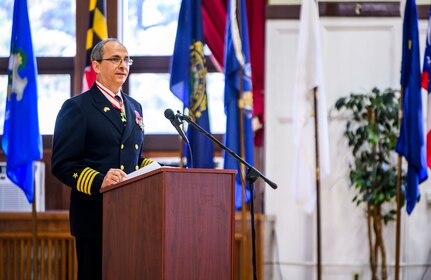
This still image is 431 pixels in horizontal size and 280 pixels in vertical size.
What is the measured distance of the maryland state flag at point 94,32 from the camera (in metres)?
4.95

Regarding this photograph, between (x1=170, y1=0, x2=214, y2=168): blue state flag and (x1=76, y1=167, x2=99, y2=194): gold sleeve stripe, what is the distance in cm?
202

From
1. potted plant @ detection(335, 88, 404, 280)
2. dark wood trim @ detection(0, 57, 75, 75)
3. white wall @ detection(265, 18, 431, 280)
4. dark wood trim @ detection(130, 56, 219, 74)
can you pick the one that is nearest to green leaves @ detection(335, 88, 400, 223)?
potted plant @ detection(335, 88, 404, 280)

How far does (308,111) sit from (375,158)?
1.90 ft

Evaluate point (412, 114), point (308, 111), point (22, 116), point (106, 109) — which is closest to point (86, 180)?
point (106, 109)

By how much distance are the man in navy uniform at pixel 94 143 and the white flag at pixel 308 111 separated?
6.71 feet

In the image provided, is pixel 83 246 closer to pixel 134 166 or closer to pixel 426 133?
pixel 134 166

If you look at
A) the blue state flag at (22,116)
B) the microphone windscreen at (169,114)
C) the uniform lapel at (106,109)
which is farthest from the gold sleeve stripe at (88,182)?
the blue state flag at (22,116)

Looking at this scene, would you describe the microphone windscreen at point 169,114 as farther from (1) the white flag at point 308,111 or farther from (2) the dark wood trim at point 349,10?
(2) the dark wood trim at point 349,10

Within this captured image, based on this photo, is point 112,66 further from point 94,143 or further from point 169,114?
point 169,114

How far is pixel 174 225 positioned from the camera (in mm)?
2518

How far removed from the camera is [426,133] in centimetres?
497

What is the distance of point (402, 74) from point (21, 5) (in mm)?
2506

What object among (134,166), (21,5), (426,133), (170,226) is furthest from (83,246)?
(426,133)

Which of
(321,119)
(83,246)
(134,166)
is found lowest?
(83,246)
